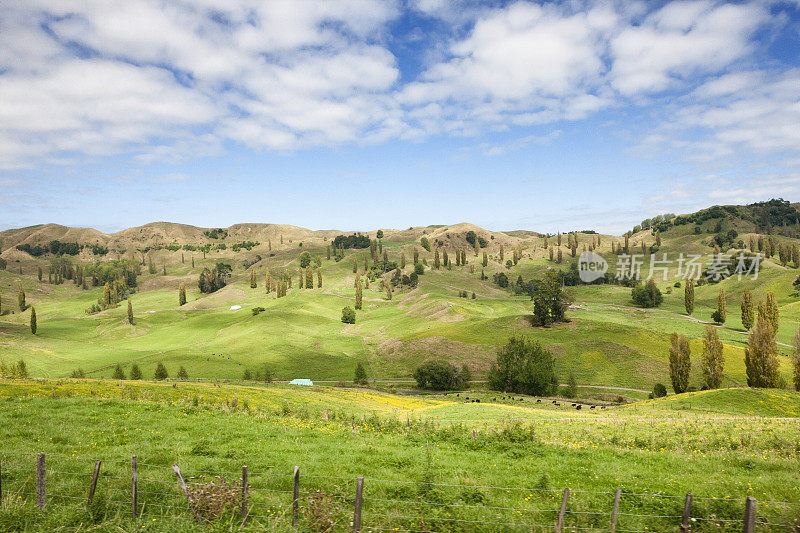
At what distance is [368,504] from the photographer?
14.7m

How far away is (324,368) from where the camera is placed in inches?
5226

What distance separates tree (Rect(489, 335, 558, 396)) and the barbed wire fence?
8789 cm

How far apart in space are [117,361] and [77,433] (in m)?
158

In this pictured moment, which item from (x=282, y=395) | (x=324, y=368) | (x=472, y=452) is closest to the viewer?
(x=472, y=452)

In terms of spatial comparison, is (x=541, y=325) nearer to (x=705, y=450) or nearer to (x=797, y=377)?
(x=797, y=377)

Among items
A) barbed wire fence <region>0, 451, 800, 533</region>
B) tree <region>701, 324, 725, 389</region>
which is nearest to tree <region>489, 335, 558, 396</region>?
tree <region>701, 324, 725, 389</region>

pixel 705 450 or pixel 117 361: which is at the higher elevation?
pixel 705 450

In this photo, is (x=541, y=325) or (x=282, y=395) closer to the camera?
(x=282, y=395)

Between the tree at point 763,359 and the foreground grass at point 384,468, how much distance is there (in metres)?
69.5

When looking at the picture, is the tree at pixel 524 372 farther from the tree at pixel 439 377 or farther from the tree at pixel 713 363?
the tree at pixel 713 363

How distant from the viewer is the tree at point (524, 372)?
97.7 m

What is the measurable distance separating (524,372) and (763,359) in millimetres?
47707

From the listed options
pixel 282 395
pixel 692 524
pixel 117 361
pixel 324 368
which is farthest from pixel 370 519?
pixel 117 361

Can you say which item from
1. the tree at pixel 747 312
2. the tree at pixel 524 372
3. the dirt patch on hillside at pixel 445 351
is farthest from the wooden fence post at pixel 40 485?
the tree at pixel 747 312
